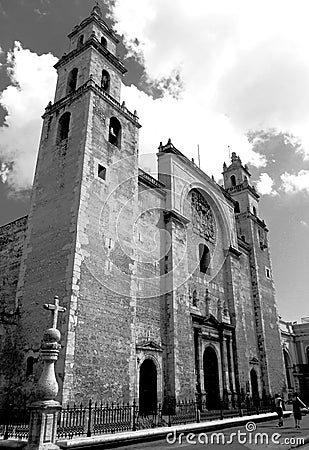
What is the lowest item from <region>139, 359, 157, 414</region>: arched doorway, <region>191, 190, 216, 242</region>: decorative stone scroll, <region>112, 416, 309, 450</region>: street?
<region>112, 416, 309, 450</region>: street

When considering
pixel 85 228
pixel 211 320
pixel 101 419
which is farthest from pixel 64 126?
pixel 101 419

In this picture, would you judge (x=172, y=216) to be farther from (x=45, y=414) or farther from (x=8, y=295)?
(x=45, y=414)

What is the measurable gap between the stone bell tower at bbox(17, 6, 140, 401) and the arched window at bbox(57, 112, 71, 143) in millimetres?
51

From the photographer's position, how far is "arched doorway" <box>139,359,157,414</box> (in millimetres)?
16141

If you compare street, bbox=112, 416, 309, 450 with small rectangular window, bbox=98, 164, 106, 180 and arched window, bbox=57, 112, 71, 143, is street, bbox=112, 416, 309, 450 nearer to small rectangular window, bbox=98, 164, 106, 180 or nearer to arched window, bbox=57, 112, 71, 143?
small rectangular window, bbox=98, 164, 106, 180

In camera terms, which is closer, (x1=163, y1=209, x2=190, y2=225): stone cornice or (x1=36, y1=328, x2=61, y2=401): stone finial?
(x1=36, y1=328, x2=61, y2=401): stone finial

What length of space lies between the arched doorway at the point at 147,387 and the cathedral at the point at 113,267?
5 centimetres

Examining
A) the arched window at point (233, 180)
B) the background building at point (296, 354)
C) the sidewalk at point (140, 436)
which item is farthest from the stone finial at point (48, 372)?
the background building at point (296, 354)

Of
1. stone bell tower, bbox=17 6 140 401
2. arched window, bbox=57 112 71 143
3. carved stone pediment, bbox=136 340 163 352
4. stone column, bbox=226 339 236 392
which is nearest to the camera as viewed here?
stone bell tower, bbox=17 6 140 401

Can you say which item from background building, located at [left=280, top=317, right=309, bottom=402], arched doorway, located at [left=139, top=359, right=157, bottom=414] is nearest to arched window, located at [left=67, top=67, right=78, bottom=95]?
arched doorway, located at [left=139, top=359, right=157, bottom=414]

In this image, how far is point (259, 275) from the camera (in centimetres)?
3023

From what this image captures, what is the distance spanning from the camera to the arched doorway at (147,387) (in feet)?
53.0

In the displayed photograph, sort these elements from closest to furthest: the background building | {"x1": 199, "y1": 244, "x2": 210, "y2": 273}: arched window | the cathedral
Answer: the cathedral, {"x1": 199, "y1": 244, "x2": 210, "y2": 273}: arched window, the background building

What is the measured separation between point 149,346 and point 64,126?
11544mm
